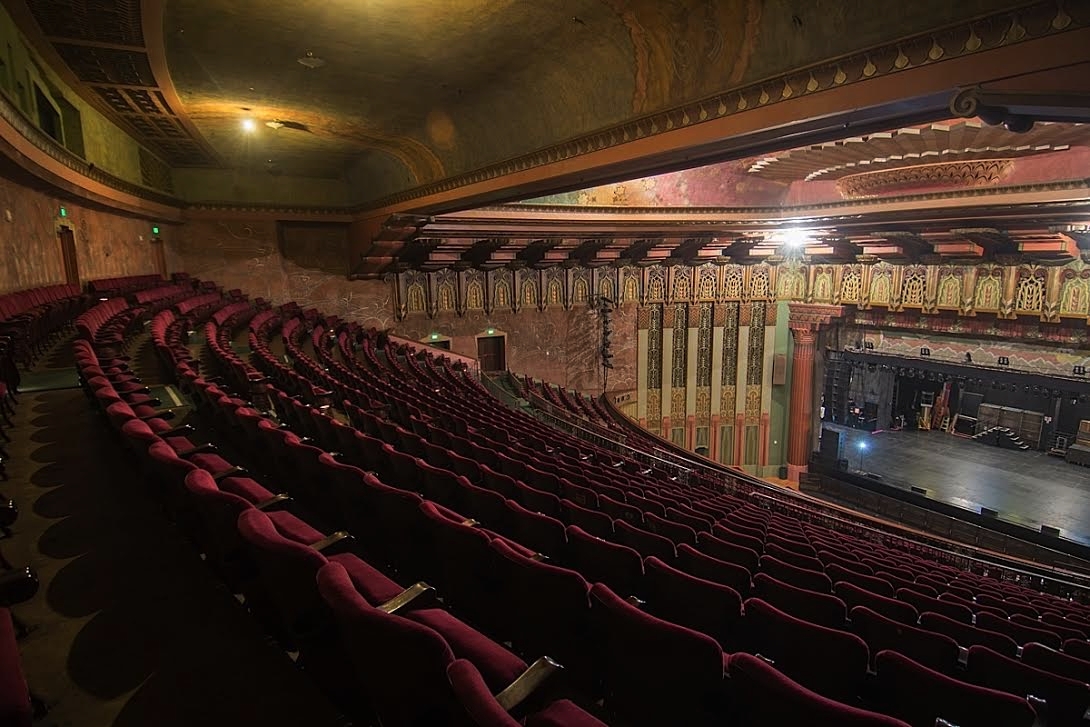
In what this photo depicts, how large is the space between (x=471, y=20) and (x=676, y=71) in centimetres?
178

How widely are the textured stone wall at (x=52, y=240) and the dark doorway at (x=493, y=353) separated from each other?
7.15 meters

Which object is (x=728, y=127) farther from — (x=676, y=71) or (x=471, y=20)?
(x=471, y=20)

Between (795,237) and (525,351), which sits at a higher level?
(795,237)

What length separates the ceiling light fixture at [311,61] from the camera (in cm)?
535

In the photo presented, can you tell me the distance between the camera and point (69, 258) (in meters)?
8.16

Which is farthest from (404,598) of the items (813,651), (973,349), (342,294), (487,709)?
(973,349)

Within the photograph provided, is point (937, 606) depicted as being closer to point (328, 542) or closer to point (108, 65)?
point (328, 542)

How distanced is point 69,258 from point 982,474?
18.6 m

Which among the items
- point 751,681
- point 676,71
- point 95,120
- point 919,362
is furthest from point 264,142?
point 919,362

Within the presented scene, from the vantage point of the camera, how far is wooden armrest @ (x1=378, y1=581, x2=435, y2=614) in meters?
1.48

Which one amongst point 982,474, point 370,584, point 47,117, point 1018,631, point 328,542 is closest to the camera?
point 370,584

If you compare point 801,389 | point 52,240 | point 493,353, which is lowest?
point 801,389

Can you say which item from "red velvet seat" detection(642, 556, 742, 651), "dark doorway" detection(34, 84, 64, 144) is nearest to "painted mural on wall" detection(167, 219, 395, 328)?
"dark doorway" detection(34, 84, 64, 144)

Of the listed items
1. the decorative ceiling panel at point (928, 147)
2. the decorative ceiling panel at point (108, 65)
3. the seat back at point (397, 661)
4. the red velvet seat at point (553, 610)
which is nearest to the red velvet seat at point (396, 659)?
the seat back at point (397, 661)
